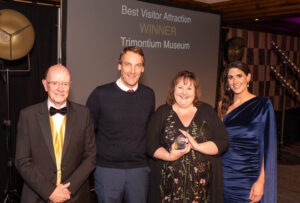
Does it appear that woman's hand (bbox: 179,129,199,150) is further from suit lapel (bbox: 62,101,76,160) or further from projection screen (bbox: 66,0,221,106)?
projection screen (bbox: 66,0,221,106)

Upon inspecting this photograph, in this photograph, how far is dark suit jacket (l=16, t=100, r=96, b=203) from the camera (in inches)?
68.8

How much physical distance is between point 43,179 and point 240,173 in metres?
1.46

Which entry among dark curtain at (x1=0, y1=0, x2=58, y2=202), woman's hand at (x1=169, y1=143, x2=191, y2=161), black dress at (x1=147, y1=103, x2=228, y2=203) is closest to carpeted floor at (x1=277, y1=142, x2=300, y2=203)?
black dress at (x1=147, y1=103, x2=228, y2=203)

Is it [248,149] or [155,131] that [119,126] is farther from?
[248,149]

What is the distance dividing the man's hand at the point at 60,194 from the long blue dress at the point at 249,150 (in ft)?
4.04

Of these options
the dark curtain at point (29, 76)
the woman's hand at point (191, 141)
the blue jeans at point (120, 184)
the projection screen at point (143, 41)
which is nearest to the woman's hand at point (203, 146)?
the woman's hand at point (191, 141)

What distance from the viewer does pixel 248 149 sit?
7.34ft

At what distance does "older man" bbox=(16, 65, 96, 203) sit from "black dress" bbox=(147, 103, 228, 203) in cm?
50

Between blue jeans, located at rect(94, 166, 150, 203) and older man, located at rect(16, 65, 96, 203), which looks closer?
older man, located at rect(16, 65, 96, 203)

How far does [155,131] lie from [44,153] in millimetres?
742

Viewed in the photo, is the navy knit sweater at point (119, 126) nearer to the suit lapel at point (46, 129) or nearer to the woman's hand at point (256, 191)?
the suit lapel at point (46, 129)

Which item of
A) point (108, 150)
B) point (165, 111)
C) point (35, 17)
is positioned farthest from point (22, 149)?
point (35, 17)

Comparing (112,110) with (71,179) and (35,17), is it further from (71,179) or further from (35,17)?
(35,17)

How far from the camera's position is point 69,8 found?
3018 millimetres
